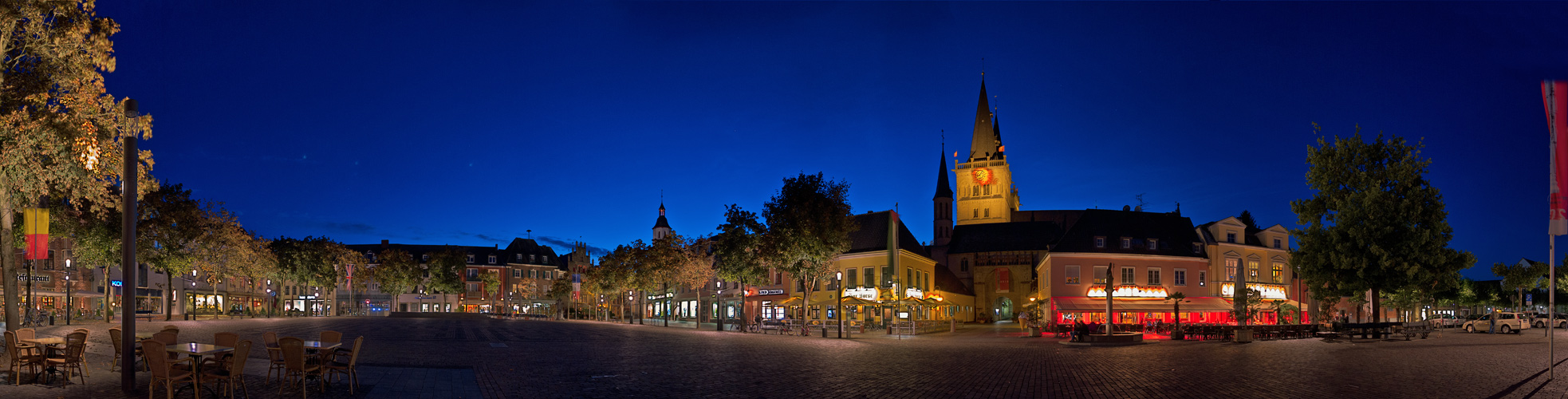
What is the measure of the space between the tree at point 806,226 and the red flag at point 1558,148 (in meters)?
29.3

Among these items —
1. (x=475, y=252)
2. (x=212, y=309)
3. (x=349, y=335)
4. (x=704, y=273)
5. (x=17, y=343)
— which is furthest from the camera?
(x=475, y=252)

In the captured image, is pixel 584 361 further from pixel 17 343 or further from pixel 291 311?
pixel 291 311

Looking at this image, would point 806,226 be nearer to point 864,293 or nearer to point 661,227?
point 864,293

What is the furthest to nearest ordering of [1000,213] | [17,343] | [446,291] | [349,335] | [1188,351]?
1. [1000,213]
2. [446,291]
3. [349,335]
4. [1188,351]
5. [17,343]

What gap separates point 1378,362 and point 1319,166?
1852 centimetres

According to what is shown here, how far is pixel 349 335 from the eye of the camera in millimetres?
36250

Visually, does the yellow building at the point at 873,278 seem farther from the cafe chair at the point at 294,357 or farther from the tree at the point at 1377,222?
the cafe chair at the point at 294,357

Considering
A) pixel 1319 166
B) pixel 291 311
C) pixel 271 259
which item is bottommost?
pixel 291 311

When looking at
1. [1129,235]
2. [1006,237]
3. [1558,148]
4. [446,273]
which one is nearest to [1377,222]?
[1558,148]

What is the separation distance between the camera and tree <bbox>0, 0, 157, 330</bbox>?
675 inches

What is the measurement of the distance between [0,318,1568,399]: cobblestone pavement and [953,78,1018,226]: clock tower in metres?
90.1

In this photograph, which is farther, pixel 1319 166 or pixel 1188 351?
pixel 1319 166

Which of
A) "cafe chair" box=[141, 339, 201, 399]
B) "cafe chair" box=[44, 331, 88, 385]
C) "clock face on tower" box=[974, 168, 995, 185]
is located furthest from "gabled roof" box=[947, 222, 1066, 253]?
"cafe chair" box=[141, 339, 201, 399]

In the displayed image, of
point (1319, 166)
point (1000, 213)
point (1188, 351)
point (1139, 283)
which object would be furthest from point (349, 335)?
point (1000, 213)
